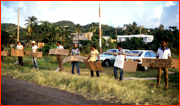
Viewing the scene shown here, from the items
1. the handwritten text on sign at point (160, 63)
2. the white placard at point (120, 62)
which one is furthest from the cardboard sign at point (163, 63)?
the white placard at point (120, 62)

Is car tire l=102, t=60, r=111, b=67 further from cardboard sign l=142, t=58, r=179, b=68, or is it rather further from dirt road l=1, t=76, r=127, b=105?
dirt road l=1, t=76, r=127, b=105

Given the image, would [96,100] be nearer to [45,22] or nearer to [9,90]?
[9,90]

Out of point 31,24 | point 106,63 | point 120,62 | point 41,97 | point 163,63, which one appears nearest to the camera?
point 41,97

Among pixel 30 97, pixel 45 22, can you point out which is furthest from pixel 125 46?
pixel 30 97

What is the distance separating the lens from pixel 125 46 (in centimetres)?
2936

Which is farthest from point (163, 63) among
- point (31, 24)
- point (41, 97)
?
point (31, 24)

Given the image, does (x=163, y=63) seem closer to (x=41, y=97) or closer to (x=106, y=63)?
(x=41, y=97)

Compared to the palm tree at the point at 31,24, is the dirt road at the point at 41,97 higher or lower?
lower

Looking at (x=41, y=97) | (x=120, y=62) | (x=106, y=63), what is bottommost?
(x=41, y=97)

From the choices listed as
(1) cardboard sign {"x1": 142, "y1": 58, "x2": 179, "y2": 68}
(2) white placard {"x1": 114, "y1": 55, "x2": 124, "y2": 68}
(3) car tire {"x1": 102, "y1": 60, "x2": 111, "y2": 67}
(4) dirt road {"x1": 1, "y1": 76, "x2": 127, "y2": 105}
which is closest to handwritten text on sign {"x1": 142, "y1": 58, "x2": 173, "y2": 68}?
(1) cardboard sign {"x1": 142, "y1": 58, "x2": 179, "y2": 68}

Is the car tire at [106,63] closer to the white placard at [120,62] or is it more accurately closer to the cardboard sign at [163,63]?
the white placard at [120,62]

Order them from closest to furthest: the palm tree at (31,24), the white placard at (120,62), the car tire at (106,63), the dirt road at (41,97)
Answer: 1. the dirt road at (41,97)
2. the white placard at (120,62)
3. the car tire at (106,63)
4. the palm tree at (31,24)

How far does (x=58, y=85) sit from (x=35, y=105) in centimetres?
205

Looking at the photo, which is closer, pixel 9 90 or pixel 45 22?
pixel 9 90
